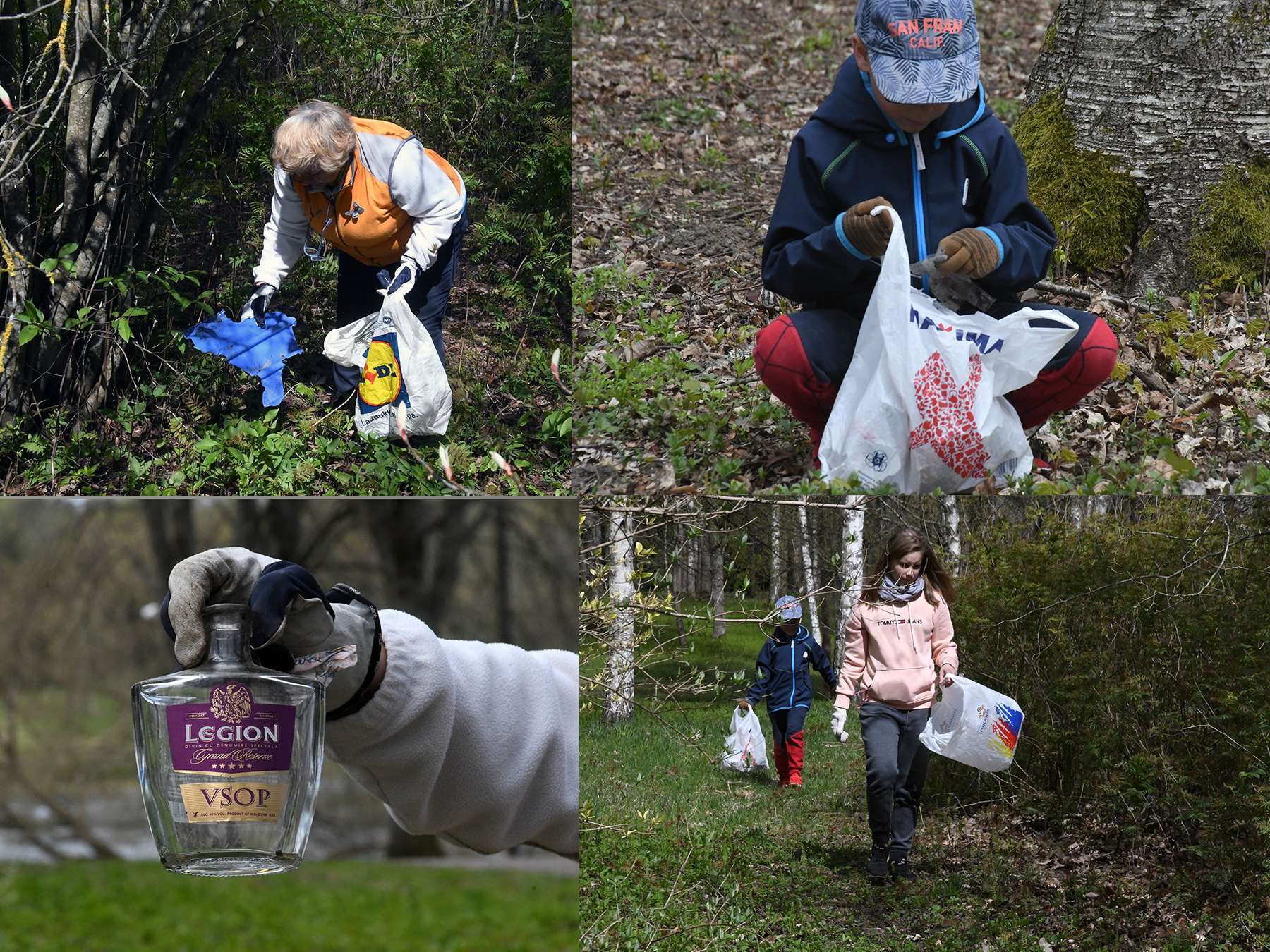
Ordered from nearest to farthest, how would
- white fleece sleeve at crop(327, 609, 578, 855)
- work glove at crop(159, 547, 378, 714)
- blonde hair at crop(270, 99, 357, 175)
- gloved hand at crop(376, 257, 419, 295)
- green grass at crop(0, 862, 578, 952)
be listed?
1. work glove at crop(159, 547, 378, 714)
2. white fleece sleeve at crop(327, 609, 578, 855)
3. blonde hair at crop(270, 99, 357, 175)
4. gloved hand at crop(376, 257, 419, 295)
5. green grass at crop(0, 862, 578, 952)

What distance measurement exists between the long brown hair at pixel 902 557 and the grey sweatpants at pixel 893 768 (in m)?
0.35

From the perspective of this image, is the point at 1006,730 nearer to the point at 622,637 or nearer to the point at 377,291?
the point at 622,637

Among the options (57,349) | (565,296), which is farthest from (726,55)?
(57,349)

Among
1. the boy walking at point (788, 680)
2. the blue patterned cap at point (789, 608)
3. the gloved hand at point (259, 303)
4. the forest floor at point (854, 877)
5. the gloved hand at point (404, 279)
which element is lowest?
the forest floor at point (854, 877)

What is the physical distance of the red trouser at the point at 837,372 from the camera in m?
3.12

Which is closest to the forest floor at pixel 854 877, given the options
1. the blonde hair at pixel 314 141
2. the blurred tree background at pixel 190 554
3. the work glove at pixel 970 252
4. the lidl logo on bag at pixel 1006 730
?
the lidl logo on bag at pixel 1006 730

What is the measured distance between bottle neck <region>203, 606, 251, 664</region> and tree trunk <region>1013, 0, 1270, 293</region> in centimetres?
341

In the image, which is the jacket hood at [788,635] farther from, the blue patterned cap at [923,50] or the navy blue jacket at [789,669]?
the blue patterned cap at [923,50]

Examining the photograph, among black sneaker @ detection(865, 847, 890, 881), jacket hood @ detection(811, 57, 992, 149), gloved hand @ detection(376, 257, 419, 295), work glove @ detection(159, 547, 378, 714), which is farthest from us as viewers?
gloved hand @ detection(376, 257, 419, 295)

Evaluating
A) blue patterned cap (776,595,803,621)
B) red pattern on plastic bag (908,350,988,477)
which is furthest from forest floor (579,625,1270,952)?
red pattern on plastic bag (908,350,988,477)

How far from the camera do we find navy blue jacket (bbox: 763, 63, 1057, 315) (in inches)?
121

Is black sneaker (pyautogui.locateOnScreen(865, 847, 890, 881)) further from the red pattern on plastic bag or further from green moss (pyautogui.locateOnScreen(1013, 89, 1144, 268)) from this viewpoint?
green moss (pyautogui.locateOnScreen(1013, 89, 1144, 268))

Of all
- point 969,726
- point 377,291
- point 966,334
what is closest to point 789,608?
point 969,726

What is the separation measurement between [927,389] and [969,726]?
106 cm
